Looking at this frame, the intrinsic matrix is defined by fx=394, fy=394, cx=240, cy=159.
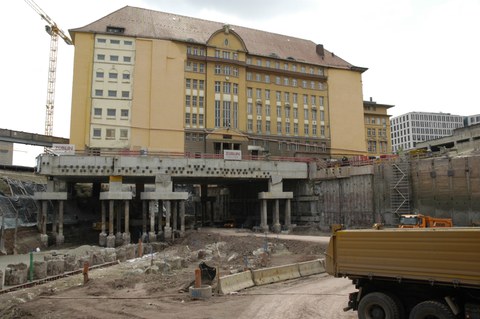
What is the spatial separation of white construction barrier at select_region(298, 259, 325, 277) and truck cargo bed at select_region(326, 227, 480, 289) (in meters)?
8.03

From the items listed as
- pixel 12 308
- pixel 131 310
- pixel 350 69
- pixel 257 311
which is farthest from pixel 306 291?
pixel 350 69

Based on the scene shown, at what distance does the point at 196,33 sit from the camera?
58594 mm

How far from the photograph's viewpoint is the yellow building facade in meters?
93.4

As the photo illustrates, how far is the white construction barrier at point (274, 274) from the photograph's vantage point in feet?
52.8

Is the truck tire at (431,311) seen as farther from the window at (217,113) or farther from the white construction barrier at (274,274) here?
the window at (217,113)

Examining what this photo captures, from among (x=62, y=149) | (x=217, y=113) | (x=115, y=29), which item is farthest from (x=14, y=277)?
(x=115, y=29)

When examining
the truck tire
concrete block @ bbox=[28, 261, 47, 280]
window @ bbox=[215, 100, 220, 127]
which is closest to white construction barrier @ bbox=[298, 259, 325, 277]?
the truck tire

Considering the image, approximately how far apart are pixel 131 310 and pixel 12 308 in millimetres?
4235

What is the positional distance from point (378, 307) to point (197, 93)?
4815cm

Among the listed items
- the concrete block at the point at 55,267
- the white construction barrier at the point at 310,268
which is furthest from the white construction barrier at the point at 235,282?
the concrete block at the point at 55,267

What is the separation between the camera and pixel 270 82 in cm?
6072

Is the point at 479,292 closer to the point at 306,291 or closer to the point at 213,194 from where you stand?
the point at 306,291

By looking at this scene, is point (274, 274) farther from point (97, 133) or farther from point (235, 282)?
point (97, 133)

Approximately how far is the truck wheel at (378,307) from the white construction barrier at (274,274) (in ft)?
22.8
